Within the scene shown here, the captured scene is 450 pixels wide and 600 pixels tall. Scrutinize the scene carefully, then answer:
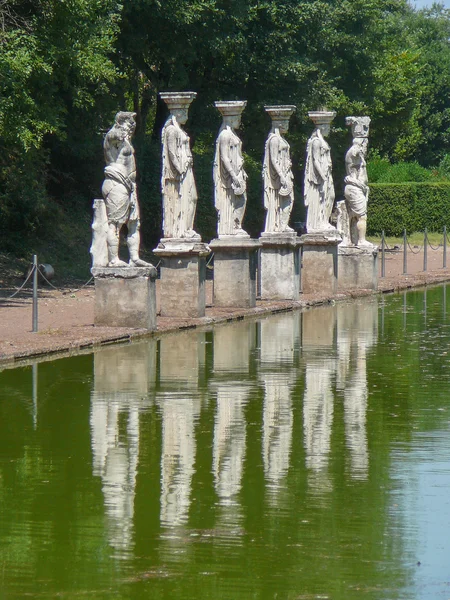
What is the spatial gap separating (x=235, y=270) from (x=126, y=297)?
12.7 feet

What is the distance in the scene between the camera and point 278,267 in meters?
22.4

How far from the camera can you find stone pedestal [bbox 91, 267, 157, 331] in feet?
56.2

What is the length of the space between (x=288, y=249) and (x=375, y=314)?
2.35 metres

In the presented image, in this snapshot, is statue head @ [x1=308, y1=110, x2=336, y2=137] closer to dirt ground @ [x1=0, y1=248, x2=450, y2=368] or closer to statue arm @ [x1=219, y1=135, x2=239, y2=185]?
dirt ground @ [x1=0, y1=248, x2=450, y2=368]

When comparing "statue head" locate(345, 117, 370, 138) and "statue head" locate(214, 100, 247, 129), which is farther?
"statue head" locate(345, 117, 370, 138)

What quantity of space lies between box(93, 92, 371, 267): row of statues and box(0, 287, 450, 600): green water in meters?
2.92

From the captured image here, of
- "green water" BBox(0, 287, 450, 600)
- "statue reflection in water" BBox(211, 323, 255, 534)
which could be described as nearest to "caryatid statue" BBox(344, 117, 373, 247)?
"statue reflection in water" BBox(211, 323, 255, 534)

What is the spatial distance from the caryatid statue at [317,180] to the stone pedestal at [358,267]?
1203 mm

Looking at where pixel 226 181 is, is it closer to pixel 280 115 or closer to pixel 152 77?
pixel 280 115

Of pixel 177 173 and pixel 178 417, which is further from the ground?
pixel 177 173

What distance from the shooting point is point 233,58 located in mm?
31484

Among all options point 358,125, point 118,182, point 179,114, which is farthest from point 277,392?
point 358,125

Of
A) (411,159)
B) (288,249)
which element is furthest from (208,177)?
(411,159)

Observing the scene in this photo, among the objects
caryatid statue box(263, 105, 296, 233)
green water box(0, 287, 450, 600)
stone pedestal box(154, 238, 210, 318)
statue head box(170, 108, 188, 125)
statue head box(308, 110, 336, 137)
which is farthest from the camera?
statue head box(308, 110, 336, 137)
